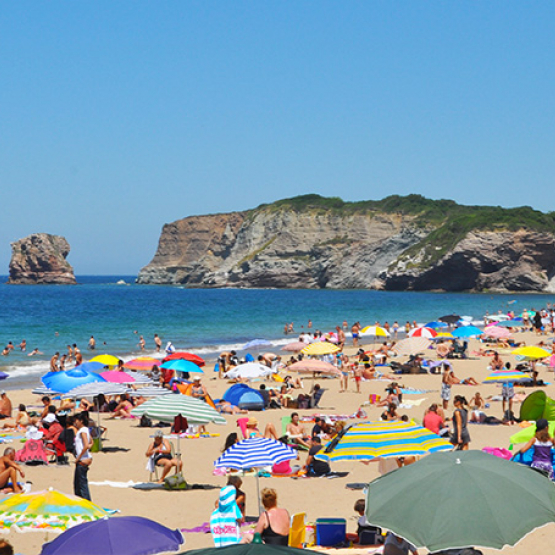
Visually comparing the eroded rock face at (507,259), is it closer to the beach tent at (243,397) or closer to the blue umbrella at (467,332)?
the blue umbrella at (467,332)

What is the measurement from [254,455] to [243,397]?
33.0 ft

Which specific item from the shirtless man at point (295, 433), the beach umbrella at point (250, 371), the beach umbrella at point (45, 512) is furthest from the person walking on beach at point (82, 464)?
the beach umbrella at point (250, 371)

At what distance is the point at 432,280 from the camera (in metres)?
118

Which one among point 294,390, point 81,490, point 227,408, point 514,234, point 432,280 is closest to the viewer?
point 81,490

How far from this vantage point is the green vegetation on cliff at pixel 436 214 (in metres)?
116

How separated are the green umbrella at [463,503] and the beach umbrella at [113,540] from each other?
1751 millimetres

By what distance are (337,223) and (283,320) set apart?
7983cm

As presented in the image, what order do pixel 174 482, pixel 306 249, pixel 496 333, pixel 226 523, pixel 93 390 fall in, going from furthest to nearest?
pixel 306 249 < pixel 496 333 < pixel 93 390 < pixel 174 482 < pixel 226 523

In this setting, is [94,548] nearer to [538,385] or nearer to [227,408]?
[227,408]

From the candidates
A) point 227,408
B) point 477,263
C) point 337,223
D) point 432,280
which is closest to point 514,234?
point 477,263

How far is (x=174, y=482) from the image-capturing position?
12562 millimetres

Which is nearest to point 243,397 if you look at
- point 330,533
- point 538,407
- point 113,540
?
point 538,407

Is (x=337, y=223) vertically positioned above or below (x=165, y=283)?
above

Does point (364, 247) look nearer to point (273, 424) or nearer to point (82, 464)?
point (273, 424)
